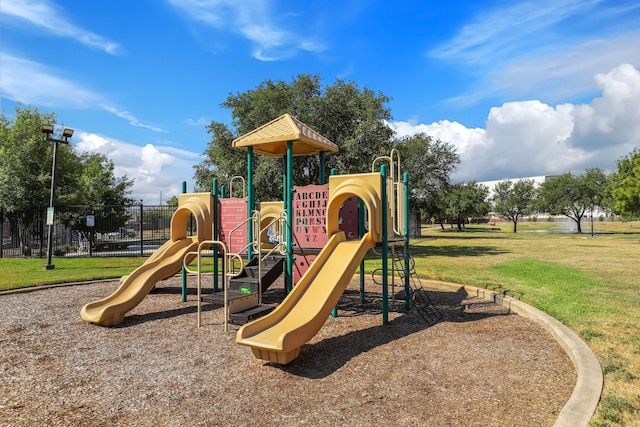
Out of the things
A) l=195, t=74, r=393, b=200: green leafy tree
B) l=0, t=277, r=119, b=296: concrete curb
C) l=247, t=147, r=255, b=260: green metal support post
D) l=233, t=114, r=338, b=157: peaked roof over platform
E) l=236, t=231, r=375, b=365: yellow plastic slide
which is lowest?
l=0, t=277, r=119, b=296: concrete curb

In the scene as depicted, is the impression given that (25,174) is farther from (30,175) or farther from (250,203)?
(250,203)

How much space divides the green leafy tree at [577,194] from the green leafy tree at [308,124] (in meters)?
36.3

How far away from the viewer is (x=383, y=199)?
264 inches

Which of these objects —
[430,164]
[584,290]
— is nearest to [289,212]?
[584,290]

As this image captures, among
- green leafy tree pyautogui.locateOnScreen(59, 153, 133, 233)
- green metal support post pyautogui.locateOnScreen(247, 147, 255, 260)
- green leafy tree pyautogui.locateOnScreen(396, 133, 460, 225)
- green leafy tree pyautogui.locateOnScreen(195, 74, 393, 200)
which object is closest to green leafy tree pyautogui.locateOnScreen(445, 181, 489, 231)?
green leafy tree pyautogui.locateOnScreen(396, 133, 460, 225)

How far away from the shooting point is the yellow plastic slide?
4516 millimetres

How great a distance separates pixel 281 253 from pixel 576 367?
483 cm

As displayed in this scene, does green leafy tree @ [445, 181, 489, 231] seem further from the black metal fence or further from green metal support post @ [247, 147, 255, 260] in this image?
green metal support post @ [247, 147, 255, 260]

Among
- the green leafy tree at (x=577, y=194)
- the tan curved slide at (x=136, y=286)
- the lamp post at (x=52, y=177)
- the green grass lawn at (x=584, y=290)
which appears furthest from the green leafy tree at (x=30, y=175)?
the green leafy tree at (x=577, y=194)

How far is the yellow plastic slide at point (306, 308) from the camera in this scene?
4.52 metres

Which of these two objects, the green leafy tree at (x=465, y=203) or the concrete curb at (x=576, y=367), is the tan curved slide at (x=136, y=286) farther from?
the green leafy tree at (x=465, y=203)

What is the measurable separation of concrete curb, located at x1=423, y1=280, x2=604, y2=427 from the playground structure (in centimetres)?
172

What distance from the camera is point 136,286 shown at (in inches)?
289

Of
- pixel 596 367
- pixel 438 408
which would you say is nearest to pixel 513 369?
pixel 596 367
